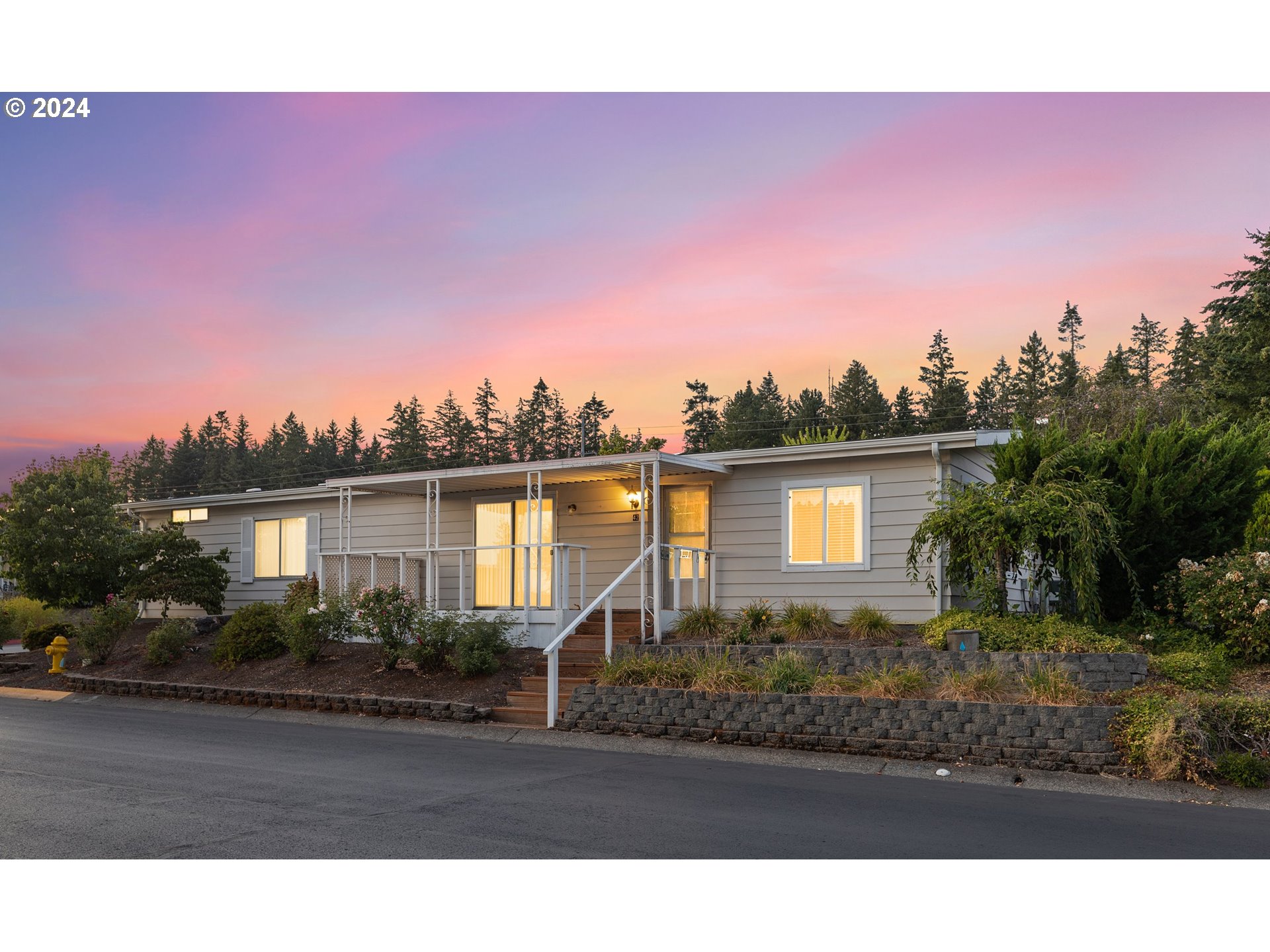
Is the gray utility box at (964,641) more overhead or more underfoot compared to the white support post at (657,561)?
more underfoot

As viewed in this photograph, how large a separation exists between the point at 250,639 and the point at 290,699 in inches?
107

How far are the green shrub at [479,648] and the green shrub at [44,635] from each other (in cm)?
1127

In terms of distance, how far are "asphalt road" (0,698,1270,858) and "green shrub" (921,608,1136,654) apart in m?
2.74

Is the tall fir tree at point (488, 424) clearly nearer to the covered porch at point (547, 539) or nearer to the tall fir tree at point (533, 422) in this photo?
the tall fir tree at point (533, 422)

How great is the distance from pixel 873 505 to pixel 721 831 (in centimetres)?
779

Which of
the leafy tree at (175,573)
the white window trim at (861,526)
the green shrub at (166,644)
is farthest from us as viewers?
the leafy tree at (175,573)

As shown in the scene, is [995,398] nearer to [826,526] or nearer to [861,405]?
[861,405]

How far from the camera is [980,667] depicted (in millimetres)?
10398

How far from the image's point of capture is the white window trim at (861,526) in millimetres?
13555

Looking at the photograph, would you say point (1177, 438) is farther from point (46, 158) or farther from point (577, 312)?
point (46, 158)

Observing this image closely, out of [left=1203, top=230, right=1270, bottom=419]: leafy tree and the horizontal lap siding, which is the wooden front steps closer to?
the horizontal lap siding

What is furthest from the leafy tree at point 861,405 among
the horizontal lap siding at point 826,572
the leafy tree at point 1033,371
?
the horizontal lap siding at point 826,572

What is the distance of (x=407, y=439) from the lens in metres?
53.6

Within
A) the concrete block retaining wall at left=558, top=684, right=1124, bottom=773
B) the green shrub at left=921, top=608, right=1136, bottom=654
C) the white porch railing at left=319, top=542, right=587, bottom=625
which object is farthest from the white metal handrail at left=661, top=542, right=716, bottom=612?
the green shrub at left=921, top=608, right=1136, bottom=654
